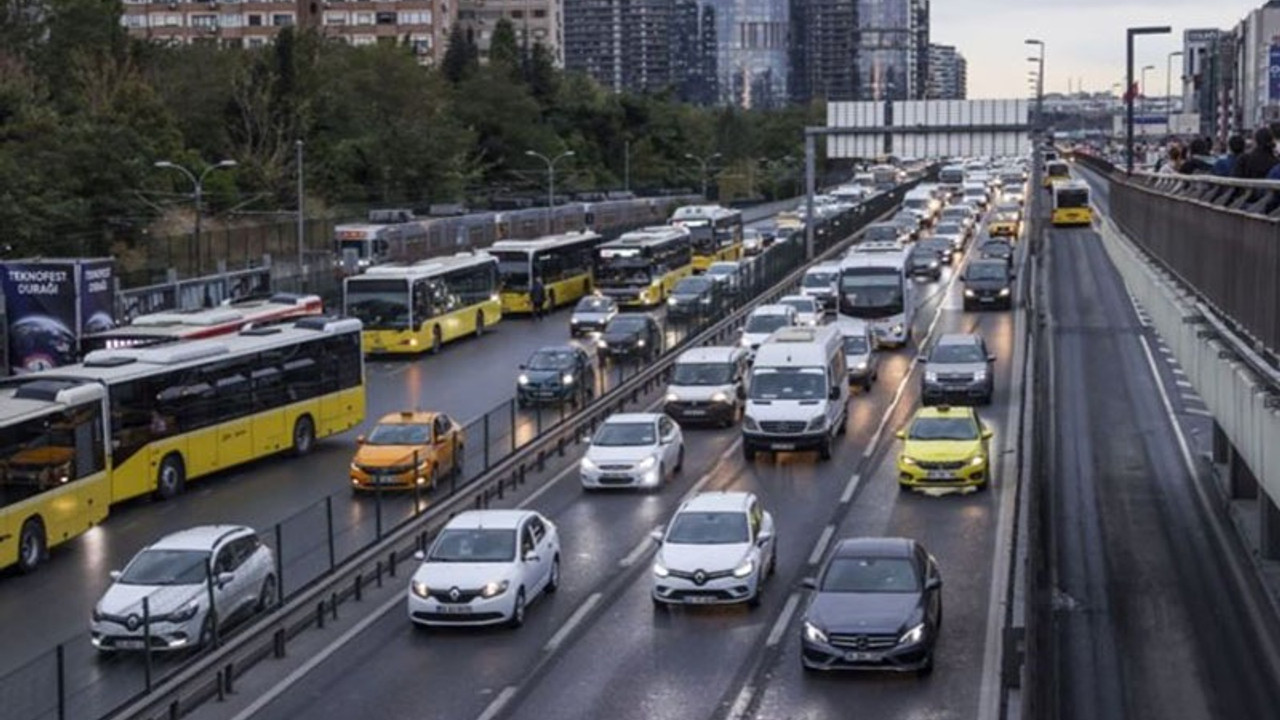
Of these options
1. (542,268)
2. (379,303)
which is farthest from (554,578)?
(542,268)

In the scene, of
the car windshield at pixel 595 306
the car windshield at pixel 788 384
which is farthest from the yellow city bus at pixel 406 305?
the car windshield at pixel 788 384

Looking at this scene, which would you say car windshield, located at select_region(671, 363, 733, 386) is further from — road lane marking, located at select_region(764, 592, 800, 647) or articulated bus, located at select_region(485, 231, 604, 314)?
articulated bus, located at select_region(485, 231, 604, 314)

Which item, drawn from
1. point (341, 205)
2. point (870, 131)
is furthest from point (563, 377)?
point (341, 205)

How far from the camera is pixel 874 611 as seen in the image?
866 inches

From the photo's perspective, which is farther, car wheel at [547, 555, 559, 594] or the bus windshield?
the bus windshield

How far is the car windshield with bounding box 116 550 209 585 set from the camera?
925 inches

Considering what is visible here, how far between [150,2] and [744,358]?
401 feet

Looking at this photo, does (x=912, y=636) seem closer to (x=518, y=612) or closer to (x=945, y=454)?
(x=518, y=612)

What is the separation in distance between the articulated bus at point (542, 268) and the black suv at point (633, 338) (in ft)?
53.8

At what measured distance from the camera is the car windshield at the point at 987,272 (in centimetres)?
6362

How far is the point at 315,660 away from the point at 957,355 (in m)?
23.2

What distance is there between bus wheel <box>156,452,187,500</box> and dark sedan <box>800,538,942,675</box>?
1498 centimetres

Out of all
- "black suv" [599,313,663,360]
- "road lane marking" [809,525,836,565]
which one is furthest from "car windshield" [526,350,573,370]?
"road lane marking" [809,525,836,565]

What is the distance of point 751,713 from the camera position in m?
20.6
